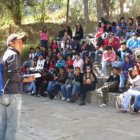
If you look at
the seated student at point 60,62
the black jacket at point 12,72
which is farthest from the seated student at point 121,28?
the black jacket at point 12,72

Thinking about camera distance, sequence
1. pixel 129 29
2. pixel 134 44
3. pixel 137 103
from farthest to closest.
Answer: pixel 129 29 < pixel 134 44 < pixel 137 103

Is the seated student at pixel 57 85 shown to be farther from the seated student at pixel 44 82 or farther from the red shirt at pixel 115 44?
the red shirt at pixel 115 44

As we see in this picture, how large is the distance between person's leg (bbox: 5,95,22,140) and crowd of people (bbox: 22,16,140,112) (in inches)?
170

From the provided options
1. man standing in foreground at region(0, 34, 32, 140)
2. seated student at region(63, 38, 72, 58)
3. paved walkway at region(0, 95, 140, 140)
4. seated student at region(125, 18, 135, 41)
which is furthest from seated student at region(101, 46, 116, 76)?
man standing in foreground at region(0, 34, 32, 140)

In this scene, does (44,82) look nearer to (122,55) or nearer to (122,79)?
(122,55)

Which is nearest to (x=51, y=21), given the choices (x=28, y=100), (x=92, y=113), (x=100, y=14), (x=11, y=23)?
(x=11, y=23)

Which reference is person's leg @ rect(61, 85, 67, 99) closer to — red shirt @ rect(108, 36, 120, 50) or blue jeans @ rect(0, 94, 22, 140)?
red shirt @ rect(108, 36, 120, 50)

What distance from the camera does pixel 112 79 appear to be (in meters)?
9.75

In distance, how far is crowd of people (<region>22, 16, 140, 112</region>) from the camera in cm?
948

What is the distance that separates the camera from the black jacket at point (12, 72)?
14.4 ft

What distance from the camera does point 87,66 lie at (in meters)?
10.2

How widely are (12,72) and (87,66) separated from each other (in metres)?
5.95

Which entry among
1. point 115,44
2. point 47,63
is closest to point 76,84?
point 115,44

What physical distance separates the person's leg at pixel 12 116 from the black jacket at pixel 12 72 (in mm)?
115
